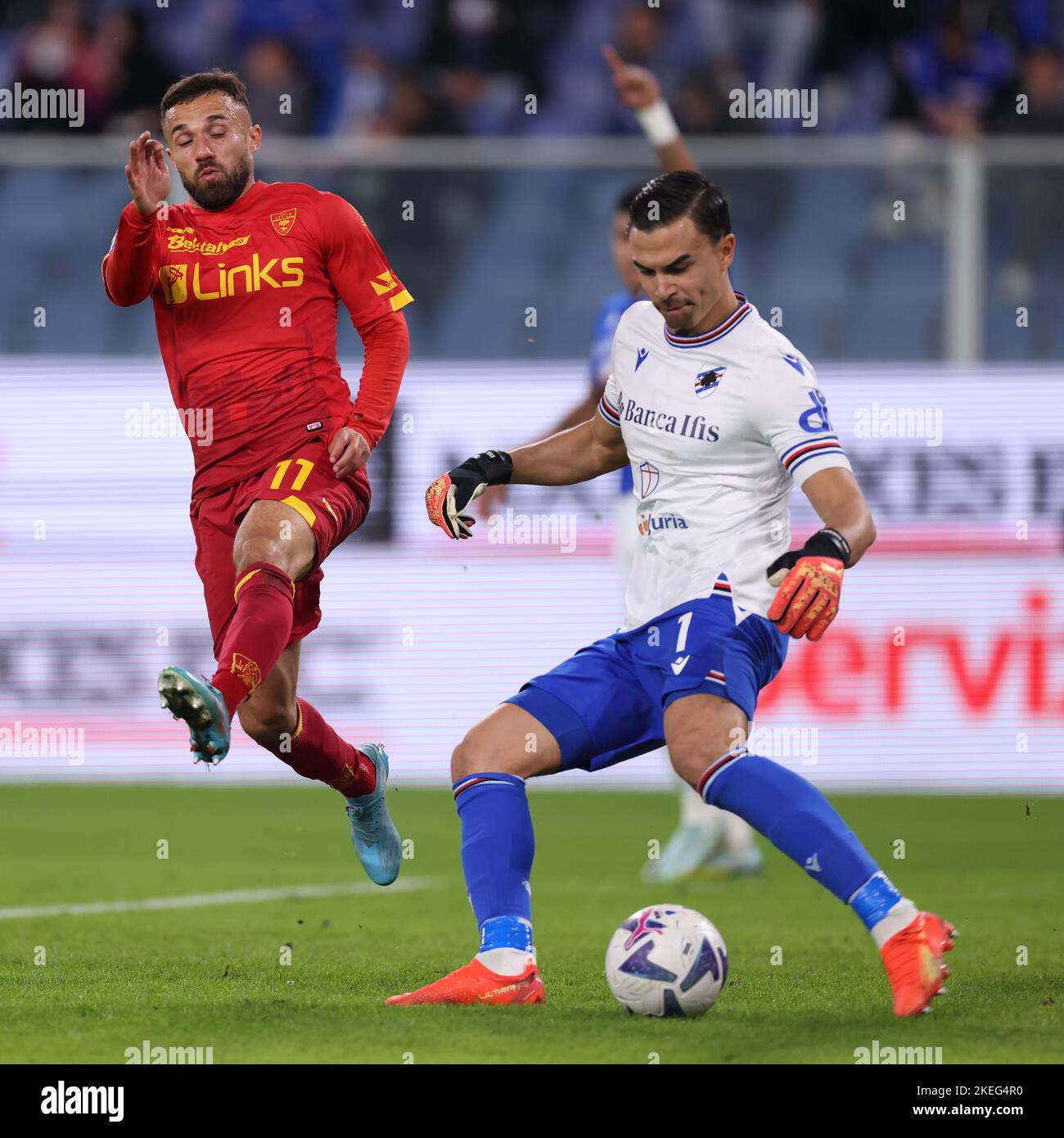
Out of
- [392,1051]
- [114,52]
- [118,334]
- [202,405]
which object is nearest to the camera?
[392,1051]

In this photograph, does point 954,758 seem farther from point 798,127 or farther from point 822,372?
A: point 798,127

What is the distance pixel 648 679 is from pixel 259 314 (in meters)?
1.80

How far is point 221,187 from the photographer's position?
6051 millimetres

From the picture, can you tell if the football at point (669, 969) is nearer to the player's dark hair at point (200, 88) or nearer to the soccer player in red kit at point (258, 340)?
the soccer player in red kit at point (258, 340)

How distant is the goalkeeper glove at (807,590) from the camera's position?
4410mm

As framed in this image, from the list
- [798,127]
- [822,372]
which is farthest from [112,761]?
[798,127]

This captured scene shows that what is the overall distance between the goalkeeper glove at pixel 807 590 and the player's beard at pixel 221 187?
2.44m

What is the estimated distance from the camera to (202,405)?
19.6 ft

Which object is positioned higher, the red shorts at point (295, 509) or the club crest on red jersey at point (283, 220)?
the club crest on red jersey at point (283, 220)

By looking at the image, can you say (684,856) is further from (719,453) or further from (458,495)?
(719,453)

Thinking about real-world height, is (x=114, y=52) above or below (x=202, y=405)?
Answer: above

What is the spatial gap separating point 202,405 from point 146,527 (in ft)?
16.6

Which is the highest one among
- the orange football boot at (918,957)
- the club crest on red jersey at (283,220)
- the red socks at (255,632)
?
the club crest on red jersey at (283,220)

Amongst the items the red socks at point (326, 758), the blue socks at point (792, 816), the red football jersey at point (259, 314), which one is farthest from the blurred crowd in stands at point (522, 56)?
the blue socks at point (792, 816)
